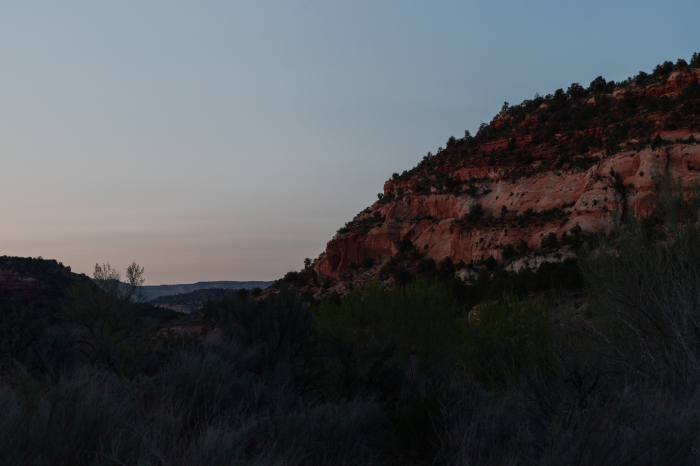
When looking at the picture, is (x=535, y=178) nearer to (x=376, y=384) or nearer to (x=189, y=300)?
(x=376, y=384)

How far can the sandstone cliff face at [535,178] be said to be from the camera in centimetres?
3422

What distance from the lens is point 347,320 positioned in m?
13.2

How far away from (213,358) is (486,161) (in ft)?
156

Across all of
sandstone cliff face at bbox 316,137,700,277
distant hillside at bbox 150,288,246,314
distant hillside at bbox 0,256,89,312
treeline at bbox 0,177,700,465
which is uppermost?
sandstone cliff face at bbox 316,137,700,277

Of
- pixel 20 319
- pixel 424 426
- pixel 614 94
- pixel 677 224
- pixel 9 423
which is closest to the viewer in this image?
pixel 9 423

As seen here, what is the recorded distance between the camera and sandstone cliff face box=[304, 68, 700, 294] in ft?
112

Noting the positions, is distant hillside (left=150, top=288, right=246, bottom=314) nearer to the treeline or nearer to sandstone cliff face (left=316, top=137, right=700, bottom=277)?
sandstone cliff face (left=316, top=137, right=700, bottom=277)

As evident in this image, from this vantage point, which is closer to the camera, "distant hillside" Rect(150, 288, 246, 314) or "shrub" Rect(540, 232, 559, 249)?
"shrub" Rect(540, 232, 559, 249)

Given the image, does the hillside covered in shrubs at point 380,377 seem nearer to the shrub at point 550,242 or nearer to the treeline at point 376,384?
the treeline at point 376,384

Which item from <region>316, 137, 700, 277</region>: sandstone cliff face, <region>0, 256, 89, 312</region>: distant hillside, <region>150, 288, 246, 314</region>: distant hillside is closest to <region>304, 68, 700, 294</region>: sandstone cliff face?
<region>316, 137, 700, 277</region>: sandstone cliff face

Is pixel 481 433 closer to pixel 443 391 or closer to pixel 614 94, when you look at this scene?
pixel 443 391

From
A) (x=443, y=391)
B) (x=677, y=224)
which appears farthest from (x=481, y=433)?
(x=677, y=224)

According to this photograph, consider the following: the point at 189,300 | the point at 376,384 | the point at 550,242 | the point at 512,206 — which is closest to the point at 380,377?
the point at 376,384

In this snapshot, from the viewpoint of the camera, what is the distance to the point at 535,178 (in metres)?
41.5
